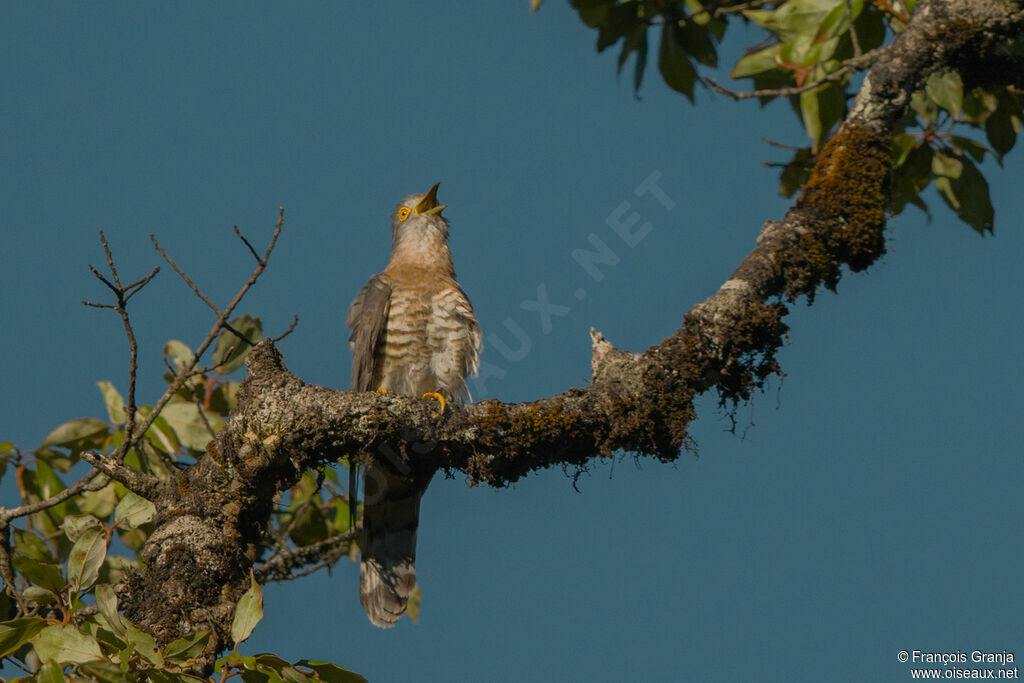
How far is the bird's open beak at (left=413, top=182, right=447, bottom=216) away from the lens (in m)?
6.83

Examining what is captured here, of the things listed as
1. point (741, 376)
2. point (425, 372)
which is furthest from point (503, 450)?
point (425, 372)

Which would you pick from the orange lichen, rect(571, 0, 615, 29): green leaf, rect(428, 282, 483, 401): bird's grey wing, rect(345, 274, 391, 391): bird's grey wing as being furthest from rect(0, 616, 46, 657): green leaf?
rect(571, 0, 615, 29): green leaf

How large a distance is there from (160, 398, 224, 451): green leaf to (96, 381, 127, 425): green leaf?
13.2 inches

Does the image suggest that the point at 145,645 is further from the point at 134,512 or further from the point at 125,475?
the point at 134,512

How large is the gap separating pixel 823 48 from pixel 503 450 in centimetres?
248

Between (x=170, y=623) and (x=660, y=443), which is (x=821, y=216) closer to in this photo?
(x=660, y=443)

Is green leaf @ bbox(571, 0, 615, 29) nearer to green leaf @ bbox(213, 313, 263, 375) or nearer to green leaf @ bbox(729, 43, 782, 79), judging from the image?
green leaf @ bbox(729, 43, 782, 79)

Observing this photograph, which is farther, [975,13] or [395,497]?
[395,497]

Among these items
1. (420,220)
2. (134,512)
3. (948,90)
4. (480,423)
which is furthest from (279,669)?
(420,220)

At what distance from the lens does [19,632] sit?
10.4ft

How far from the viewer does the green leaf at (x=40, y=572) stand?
3.45 m

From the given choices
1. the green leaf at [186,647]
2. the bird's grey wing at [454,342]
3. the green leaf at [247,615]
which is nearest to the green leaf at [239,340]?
the bird's grey wing at [454,342]

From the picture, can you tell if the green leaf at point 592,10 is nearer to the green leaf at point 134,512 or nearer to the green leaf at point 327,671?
the green leaf at point 134,512

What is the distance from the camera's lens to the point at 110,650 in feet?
10.4
